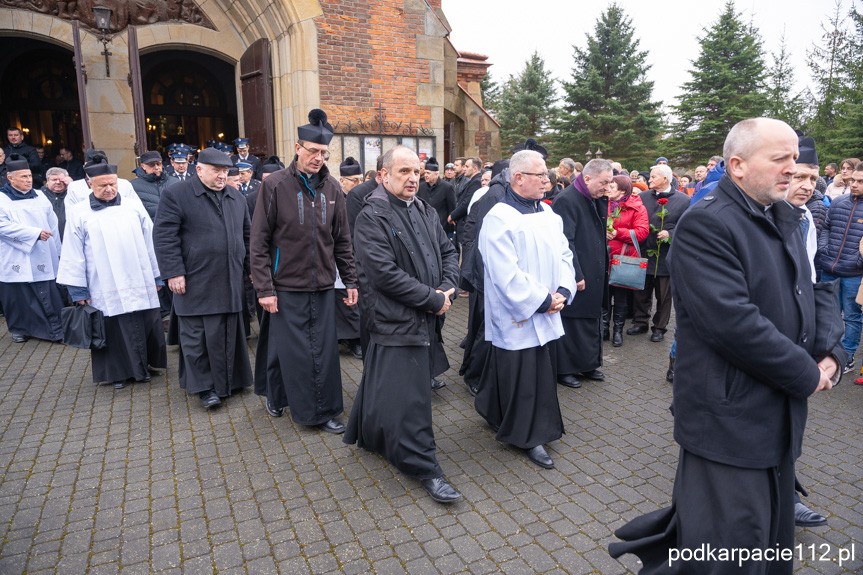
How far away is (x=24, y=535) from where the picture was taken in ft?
10.6

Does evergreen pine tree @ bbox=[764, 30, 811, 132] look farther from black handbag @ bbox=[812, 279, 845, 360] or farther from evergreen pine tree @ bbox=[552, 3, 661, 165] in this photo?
black handbag @ bbox=[812, 279, 845, 360]

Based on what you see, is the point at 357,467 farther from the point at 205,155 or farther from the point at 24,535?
the point at 205,155

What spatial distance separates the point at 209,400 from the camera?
4.92 m

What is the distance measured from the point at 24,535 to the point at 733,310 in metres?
3.77

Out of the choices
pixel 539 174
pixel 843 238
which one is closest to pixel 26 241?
pixel 539 174

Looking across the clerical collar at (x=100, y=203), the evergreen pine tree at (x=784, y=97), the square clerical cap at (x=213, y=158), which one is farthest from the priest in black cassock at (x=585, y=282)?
the evergreen pine tree at (x=784, y=97)

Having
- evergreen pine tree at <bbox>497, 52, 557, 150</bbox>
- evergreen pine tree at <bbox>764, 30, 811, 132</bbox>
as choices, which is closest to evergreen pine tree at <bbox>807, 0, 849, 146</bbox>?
evergreen pine tree at <bbox>764, 30, 811, 132</bbox>

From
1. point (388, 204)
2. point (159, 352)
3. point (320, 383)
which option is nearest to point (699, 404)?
point (388, 204)

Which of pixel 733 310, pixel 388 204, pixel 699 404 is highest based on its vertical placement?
pixel 388 204

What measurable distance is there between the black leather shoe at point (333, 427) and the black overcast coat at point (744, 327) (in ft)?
9.27

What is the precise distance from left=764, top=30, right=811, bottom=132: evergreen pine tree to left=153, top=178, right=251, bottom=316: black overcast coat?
79.0 ft

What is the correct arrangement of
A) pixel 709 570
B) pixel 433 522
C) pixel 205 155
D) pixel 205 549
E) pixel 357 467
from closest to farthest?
pixel 709 570 < pixel 205 549 < pixel 433 522 < pixel 357 467 < pixel 205 155

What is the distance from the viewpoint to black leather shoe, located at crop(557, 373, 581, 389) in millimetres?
5439

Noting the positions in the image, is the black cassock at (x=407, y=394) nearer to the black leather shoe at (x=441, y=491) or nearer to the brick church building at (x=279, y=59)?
the black leather shoe at (x=441, y=491)
